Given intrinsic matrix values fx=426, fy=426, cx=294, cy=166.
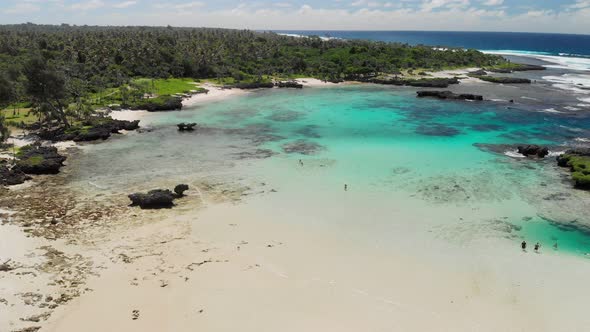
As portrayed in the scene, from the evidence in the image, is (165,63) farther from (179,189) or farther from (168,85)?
(179,189)

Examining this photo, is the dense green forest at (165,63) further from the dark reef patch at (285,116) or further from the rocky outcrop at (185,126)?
the dark reef patch at (285,116)

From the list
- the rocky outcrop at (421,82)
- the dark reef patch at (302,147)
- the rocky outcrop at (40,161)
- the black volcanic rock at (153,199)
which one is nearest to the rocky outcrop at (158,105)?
the rocky outcrop at (40,161)

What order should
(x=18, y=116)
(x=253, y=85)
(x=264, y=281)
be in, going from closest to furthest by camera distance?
1. (x=264, y=281)
2. (x=18, y=116)
3. (x=253, y=85)

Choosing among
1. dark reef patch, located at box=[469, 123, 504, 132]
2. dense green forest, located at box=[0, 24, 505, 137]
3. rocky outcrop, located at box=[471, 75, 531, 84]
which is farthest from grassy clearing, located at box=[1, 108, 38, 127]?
rocky outcrop, located at box=[471, 75, 531, 84]

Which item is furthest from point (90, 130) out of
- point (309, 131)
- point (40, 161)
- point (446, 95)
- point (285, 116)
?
point (446, 95)

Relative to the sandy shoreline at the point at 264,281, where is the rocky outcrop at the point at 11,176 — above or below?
above

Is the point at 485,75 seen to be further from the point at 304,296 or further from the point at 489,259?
the point at 304,296

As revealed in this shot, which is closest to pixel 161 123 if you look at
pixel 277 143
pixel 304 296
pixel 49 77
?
pixel 49 77
